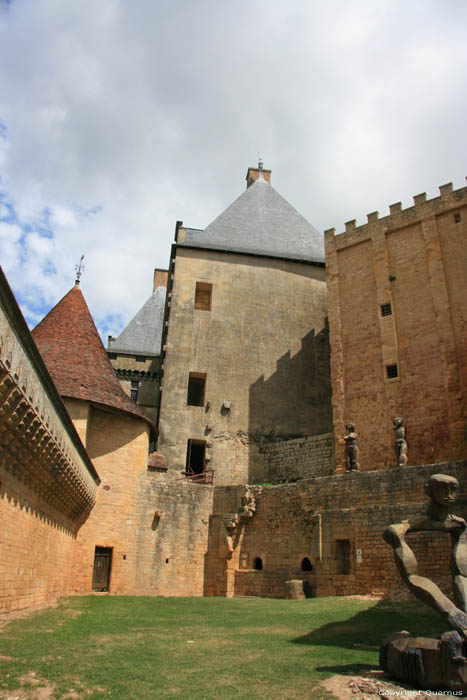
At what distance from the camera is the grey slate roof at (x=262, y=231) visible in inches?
944

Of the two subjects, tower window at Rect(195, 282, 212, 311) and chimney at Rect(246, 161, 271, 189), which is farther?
chimney at Rect(246, 161, 271, 189)

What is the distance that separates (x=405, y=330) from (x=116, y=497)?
419 inches

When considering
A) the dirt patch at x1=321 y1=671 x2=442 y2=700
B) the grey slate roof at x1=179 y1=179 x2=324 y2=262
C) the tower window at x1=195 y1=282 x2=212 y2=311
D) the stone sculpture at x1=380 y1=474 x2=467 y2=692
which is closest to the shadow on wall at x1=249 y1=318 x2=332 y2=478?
the tower window at x1=195 y1=282 x2=212 y2=311

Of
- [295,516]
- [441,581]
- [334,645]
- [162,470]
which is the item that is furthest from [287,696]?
[162,470]

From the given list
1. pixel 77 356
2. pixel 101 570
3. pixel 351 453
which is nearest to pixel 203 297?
pixel 77 356

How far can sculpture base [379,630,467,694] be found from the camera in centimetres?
453

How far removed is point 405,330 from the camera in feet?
60.8

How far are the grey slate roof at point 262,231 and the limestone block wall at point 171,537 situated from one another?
1079cm

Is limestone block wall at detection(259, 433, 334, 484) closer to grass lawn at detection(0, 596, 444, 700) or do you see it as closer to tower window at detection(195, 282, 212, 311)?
tower window at detection(195, 282, 212, 311)

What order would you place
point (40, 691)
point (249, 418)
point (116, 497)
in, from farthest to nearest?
point (249, 418) < point (116, 497) < point (40, 691)

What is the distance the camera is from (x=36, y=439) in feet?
26.4

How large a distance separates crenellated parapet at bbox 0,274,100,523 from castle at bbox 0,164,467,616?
0.04 metres

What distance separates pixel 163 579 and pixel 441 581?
7853 millimetres

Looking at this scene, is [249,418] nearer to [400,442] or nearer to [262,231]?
[400,442]
